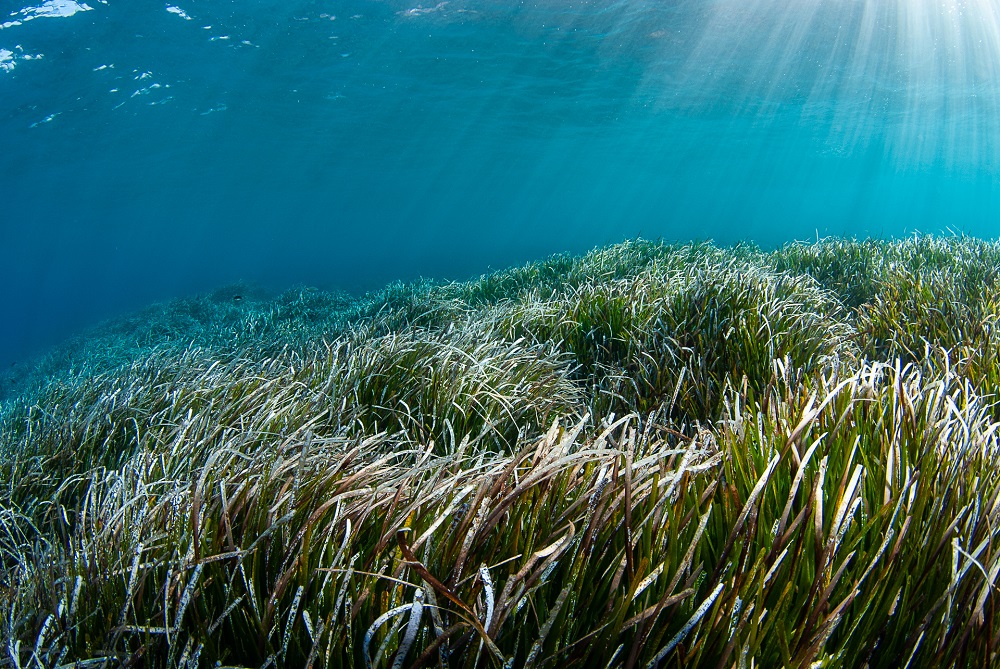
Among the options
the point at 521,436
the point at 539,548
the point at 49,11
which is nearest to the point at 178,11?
the point at 49,11

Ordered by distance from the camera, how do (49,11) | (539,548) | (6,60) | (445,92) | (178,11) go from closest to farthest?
(539,548) → (49,11) → (178,11) → (6,60) → (445,92)

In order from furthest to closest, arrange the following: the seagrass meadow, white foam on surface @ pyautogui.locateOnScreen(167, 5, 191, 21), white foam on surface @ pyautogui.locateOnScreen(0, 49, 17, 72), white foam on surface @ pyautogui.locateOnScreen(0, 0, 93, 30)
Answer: white foam on surface @ pyautogui.locateOnScreen(0, 49, 17, 72)
white foam on surface @ pyautogui.locateOnScreen(167, 5, 191, 21)
white foam on surface @ pyautogui.locateOnScreen(0, 0, 93, 30)
the seagrass meadow

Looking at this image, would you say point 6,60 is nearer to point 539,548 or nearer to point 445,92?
point 445,92

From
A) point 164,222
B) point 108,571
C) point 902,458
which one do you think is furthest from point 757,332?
point 164,222

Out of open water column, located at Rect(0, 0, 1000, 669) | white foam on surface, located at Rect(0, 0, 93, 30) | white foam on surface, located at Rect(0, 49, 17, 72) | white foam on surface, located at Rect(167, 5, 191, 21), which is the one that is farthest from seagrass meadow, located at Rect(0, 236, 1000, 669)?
white foam on surface, located at Rect(0, 49, 17, 72)

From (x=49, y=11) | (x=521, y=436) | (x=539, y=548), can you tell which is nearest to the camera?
(x=539, y=548)

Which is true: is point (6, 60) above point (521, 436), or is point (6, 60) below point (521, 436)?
above

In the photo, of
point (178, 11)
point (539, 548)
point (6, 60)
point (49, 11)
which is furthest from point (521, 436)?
point (6, 60)

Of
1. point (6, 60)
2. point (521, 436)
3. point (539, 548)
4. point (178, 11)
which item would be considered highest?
point (178, 11)

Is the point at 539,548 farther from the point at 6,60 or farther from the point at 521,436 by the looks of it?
the point at 6,60

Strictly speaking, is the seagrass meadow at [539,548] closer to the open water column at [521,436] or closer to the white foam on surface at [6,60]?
the open water column at [521,436]

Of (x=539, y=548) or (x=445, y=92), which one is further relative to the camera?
(x=445, y=92)

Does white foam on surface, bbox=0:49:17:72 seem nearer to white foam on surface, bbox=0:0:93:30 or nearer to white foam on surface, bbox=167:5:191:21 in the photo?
white foam on surface, bbox=0:0:93:30

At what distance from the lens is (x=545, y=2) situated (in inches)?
726
